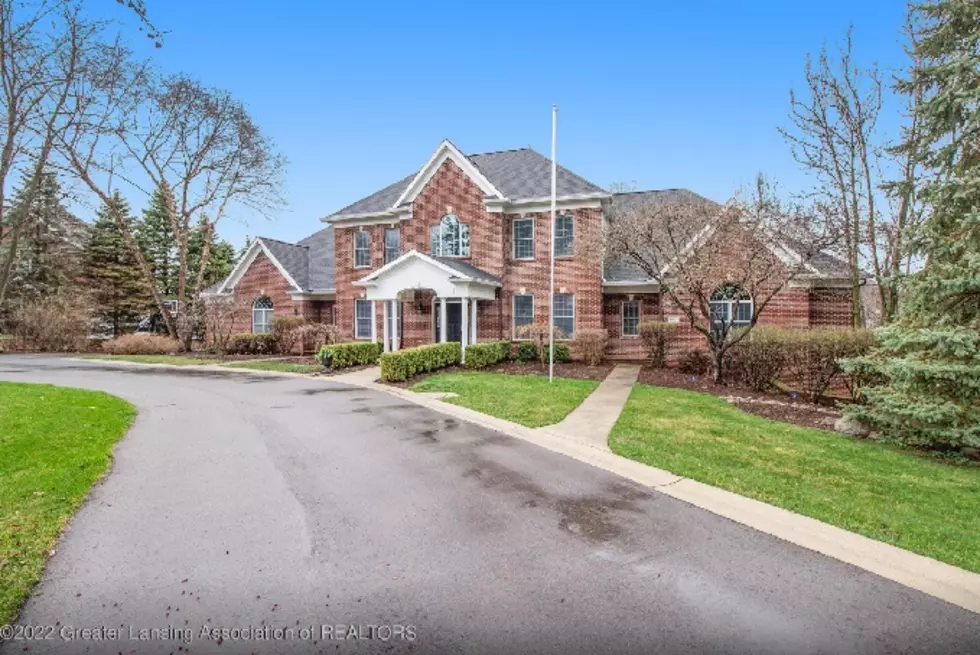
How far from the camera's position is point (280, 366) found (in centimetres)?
1936

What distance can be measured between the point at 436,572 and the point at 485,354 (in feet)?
48.5

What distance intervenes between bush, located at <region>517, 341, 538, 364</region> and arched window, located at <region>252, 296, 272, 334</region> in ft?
49.2

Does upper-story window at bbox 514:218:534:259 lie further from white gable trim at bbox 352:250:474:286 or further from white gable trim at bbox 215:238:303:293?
white gable trim at bbox 215:238:303:293

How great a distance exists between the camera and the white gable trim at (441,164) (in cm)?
2181

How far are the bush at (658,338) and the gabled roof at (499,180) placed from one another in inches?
237

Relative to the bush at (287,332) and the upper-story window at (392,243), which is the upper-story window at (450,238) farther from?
the bush at (287,332)

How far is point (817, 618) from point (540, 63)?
17309 mm

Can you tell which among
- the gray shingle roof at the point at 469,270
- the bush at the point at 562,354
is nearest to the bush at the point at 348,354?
the gray shingle roof at the point at 469,270

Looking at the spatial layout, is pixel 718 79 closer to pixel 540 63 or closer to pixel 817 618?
pixel 540 63

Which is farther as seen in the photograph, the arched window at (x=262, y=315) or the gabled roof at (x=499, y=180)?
the arched window at (x=262, y=315)

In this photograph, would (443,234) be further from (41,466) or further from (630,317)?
(41,466)

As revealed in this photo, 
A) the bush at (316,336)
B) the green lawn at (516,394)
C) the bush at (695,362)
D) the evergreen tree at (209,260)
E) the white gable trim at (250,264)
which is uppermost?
the evergreen tree at (209,260)

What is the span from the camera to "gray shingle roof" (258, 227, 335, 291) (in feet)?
89.6

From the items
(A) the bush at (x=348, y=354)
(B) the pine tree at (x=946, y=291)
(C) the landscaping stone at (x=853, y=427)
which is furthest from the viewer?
(A) the bush at (x=348, y=354)
